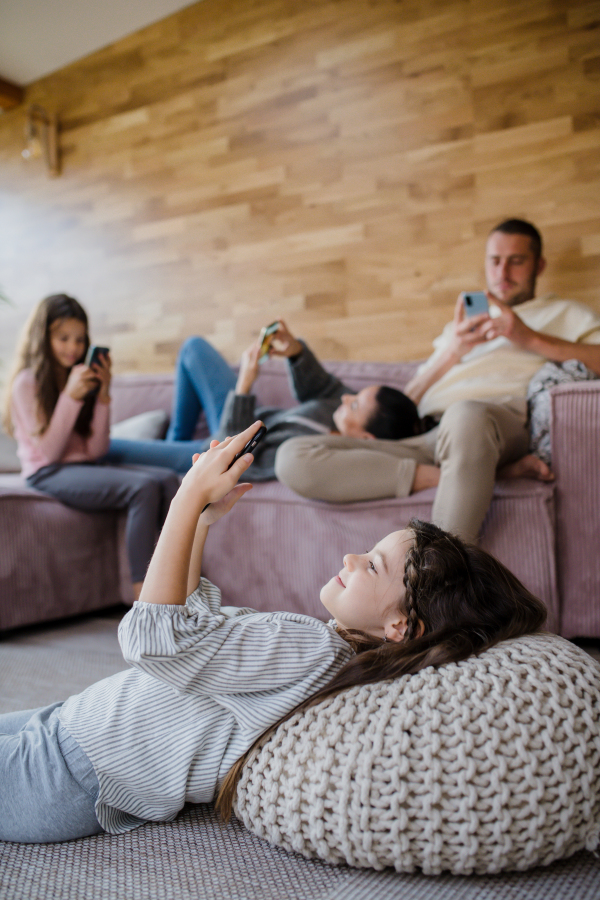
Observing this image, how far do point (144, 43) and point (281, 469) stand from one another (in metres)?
2.92

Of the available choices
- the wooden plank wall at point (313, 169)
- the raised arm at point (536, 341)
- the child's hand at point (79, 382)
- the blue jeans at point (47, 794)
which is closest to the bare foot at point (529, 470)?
the raised arm at point (536, 341)

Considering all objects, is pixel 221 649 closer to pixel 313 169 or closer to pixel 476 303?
pixel 476 303

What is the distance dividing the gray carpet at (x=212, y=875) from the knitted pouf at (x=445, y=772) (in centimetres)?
2

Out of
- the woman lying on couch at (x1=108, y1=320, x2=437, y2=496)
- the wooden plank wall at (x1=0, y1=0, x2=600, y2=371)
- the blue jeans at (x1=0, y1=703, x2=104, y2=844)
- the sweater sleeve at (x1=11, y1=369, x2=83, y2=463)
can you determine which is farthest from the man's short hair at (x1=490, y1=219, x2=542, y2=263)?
the blue jeans at (x1=0, y1=703, x2=104, y2=844)

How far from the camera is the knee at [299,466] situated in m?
1.79

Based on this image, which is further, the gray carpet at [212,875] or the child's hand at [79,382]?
the child's hand at [79,382]

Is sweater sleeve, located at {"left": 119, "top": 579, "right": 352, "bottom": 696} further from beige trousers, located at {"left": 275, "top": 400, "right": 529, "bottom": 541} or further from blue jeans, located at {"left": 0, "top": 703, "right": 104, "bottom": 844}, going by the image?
beige trousers, located at {"left": 275, "top": 400, "right": 529, "bottom": 541}

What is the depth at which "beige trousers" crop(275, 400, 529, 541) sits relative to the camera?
5.03 feet

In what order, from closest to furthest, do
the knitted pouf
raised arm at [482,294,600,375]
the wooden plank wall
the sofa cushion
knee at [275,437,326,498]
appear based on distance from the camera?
the knitted pouf, knee at [275,437,326,498], raised arm at [482,294,600,375], the wooden plank wall, the sofa cushion

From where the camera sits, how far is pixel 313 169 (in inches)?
121

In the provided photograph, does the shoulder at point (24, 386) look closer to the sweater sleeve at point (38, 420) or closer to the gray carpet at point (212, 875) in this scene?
the sweater sleeve at point (38, 420)

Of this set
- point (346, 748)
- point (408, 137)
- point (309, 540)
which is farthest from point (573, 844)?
point (408, 137)

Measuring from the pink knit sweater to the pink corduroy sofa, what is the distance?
15cm

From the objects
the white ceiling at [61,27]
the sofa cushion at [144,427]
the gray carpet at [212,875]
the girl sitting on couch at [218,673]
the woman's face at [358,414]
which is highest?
the white ceiling at [61,27]
